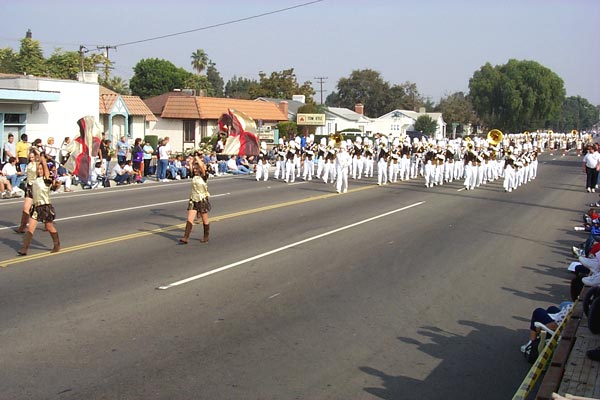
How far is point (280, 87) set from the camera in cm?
8912

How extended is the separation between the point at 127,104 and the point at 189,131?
7.65 meters

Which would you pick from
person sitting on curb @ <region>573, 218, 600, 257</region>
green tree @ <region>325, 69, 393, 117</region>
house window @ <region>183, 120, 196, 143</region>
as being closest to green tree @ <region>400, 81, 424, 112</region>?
green tree @ <region>325, 69, 393, 117</region>

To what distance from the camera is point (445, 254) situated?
12805 mm

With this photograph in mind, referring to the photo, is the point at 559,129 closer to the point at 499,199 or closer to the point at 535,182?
the point at 535,182

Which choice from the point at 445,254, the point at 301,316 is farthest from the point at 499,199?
the point at 301,316

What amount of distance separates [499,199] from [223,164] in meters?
14.4

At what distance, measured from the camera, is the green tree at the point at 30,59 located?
6444 cm

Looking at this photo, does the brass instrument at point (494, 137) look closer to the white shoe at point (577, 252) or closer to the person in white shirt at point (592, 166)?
the person in white shirt at point (592, 166)

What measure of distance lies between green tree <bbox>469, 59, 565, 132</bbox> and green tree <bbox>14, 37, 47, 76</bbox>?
59990 mm

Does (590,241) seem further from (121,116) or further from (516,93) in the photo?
(516,93)

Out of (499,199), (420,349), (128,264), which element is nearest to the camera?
(420,349)

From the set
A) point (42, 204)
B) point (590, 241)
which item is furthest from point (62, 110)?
point (590, 241)

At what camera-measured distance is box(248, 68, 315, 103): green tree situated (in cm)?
8869

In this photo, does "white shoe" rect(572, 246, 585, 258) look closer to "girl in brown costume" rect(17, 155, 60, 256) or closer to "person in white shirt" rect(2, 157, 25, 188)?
"girl in brown costume" rect(17, 155, 60, 256)
